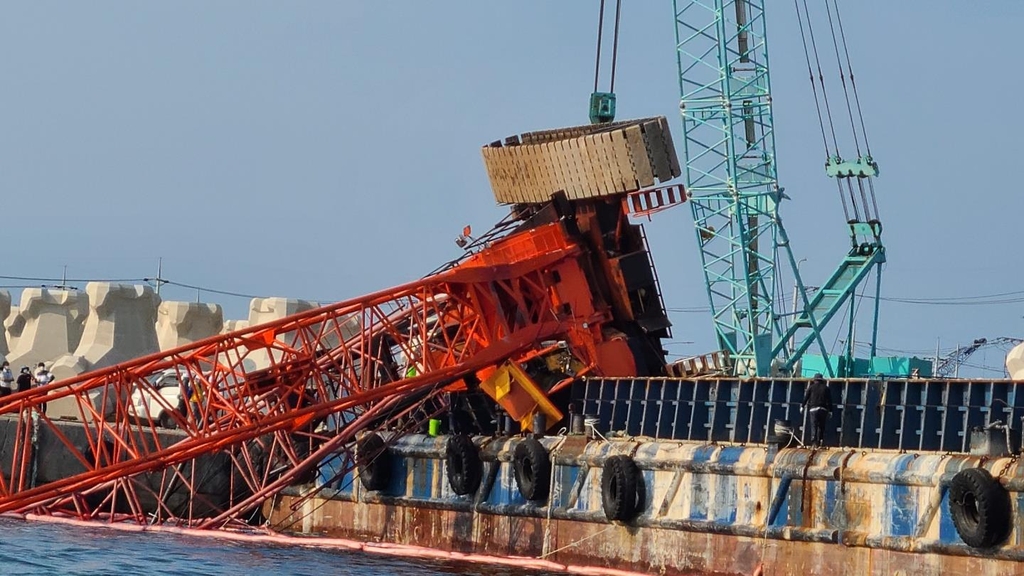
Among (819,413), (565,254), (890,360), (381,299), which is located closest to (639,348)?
(565,254)

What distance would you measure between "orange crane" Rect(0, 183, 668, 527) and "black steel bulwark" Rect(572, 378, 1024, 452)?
1.65 meters

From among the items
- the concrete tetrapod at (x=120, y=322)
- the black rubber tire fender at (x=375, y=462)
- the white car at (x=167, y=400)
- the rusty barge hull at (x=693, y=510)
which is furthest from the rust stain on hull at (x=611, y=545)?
the concrete tetrapod at (x=120, y=322)

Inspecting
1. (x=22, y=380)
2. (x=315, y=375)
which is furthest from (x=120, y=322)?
(x=315, y=375)

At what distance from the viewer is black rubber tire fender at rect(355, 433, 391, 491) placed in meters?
40.6

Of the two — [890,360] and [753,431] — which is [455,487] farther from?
[890,360]

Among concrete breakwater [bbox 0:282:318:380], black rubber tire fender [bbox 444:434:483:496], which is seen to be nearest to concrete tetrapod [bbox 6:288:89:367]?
concrete breakwater [bbox 0:282:318:380]

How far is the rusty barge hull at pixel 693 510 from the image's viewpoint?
28359 mm

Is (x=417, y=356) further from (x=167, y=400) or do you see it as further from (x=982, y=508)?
(x=982, y=508)

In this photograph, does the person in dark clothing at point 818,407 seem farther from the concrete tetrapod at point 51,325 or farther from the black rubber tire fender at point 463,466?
the concrete tetrapod at point 51,325

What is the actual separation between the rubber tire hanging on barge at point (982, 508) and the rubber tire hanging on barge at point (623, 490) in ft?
26.6

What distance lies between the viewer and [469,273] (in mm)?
38031

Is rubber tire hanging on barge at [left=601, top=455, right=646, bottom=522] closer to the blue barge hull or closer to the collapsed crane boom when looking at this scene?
the blue barge hull

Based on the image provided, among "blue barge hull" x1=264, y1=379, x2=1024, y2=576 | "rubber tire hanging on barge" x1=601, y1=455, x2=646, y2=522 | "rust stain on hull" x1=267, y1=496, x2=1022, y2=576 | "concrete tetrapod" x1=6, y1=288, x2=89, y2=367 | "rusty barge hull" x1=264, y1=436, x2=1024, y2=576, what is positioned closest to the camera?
"rusty barge hull" x1=264, y1=436, x2=1024, y2=576

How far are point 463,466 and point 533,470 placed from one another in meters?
2.33
